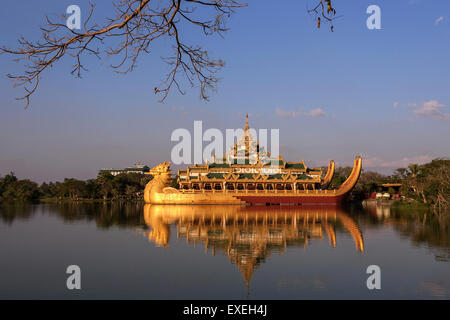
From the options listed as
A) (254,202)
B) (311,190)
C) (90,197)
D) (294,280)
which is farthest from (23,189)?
(294,280)

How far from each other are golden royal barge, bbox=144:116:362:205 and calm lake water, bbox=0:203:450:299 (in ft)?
58.5

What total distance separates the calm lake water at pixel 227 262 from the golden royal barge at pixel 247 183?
17845mm

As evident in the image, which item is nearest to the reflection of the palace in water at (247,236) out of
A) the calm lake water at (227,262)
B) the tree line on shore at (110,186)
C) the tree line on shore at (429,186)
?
the calm lake water at (227,262)

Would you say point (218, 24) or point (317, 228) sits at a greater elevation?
point (218, 24)

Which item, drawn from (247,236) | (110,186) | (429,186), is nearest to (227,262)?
(247,236)

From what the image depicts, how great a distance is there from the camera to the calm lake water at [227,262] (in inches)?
322

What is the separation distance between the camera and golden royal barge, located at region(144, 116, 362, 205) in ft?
119

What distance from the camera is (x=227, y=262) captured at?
10742 millimetres

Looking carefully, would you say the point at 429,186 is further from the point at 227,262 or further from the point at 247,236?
the point at 227,262

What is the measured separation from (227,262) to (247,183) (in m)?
28.1

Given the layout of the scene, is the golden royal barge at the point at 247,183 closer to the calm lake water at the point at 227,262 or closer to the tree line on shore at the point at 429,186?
the tree line on shore at the point at 429,186
